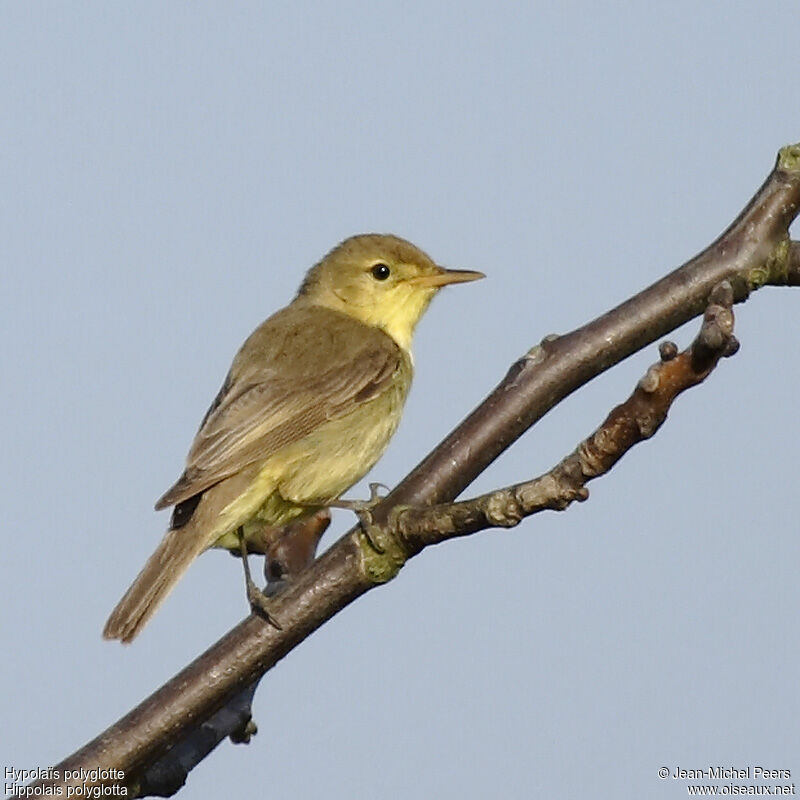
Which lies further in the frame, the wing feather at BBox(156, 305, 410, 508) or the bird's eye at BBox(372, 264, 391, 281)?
the bird's eye at BBox(372, 264, 391, 281)

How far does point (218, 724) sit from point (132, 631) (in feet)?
1.79

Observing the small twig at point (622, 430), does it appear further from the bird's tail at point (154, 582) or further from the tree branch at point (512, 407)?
the bird's tail at point (154, 582)

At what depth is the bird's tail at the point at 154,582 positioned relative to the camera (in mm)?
5418

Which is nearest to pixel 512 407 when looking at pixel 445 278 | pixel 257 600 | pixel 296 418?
pixel 257 600

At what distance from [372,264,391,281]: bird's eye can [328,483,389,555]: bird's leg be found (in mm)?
2241

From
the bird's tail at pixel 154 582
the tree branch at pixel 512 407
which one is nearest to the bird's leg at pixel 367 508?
the tree branch at pixel 512 407

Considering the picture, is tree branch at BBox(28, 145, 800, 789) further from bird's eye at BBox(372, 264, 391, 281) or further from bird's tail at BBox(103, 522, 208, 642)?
bird's eye at BBox(372, 264, 391, 281)

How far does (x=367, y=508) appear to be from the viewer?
193 inches

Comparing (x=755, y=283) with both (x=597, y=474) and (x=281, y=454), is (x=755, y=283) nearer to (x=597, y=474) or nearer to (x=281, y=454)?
(x=597, y=474)

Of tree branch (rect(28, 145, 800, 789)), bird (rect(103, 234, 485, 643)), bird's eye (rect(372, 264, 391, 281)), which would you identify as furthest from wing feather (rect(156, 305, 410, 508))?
tree branch (rect(28, 145, 800, 789))

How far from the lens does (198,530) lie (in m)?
5.91

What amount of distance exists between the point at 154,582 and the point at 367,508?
116 cm

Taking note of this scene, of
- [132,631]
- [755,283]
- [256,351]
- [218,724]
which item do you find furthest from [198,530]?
[755,283]

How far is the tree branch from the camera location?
468 centimetres
